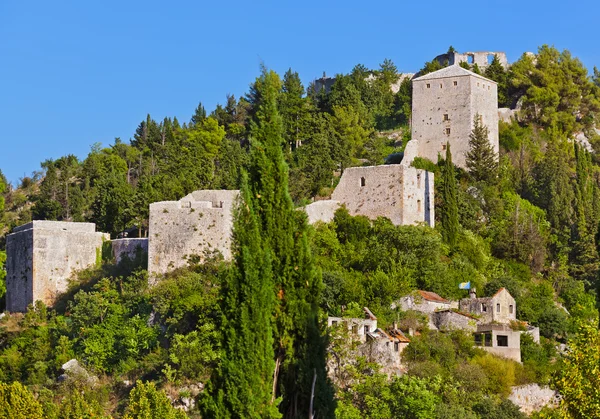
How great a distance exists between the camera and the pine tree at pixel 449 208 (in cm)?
4172

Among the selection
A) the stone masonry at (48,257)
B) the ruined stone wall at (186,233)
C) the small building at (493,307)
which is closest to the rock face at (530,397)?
the small building at (493,307)

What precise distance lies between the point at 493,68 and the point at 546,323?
2076cm

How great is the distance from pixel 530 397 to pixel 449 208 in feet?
30.4

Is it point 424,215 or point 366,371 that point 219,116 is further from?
point 366,371

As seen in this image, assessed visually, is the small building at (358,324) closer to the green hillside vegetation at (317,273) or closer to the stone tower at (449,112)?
the green hillside vegetation at (317,273)

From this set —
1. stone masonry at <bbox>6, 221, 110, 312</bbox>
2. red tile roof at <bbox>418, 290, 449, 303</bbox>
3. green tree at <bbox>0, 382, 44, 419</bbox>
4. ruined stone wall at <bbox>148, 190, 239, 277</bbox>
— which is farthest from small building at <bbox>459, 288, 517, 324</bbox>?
green tree at <bbox>0, 382, 44, 419</bbox>

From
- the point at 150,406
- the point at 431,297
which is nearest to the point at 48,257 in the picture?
the point at 150,406

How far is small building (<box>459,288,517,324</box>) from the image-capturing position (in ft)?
122

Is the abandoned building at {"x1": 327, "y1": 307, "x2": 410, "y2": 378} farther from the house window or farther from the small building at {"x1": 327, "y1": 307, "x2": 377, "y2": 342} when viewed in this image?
the house window

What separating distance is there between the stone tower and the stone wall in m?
11.8

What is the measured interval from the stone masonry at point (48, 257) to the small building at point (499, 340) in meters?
13.6

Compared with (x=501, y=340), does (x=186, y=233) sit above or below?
above

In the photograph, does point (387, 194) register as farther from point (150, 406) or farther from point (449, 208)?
point (150, 406)

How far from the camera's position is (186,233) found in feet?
122
